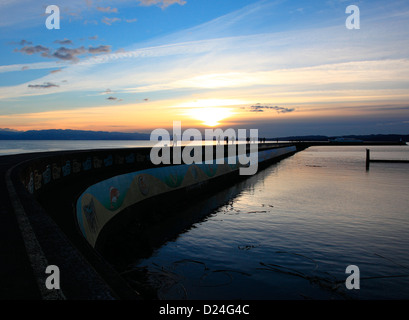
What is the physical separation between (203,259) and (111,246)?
4.11m

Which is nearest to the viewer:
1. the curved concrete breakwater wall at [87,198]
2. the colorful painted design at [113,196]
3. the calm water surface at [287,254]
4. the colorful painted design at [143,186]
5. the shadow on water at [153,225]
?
the curved concrete breakwater wall at [87,198]

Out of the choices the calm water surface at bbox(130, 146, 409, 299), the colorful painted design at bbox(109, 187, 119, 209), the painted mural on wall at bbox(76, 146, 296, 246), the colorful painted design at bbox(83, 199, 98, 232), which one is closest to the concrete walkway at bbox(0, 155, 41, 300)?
the painted mural on wall at bbox(76, 146, 296, 246)

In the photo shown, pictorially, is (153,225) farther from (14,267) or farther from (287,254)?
(14,267)

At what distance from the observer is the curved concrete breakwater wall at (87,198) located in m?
4.34

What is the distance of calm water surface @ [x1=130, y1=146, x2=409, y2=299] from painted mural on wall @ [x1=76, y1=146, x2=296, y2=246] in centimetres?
267

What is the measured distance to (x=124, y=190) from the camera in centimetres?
1808

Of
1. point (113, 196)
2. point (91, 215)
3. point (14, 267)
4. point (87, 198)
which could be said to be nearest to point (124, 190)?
point (113, 196)

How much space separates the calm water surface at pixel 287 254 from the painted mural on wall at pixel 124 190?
2670mm

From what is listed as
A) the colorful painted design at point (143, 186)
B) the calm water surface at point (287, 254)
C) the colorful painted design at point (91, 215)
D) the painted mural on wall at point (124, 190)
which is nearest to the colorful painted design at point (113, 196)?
the painted mural on wall at point (124, 190)

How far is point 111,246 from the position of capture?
531 inches

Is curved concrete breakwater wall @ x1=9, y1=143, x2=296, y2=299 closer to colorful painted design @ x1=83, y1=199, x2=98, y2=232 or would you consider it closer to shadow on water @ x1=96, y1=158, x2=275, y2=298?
colorful painted design @ x1=83, y1=199, x2=98, y2=232

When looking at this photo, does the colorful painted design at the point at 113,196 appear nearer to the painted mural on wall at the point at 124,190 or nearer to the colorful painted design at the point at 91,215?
the painted mural on wall at the point at 124,190

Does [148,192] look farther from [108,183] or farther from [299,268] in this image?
[299,268]

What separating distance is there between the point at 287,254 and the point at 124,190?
980 cm
